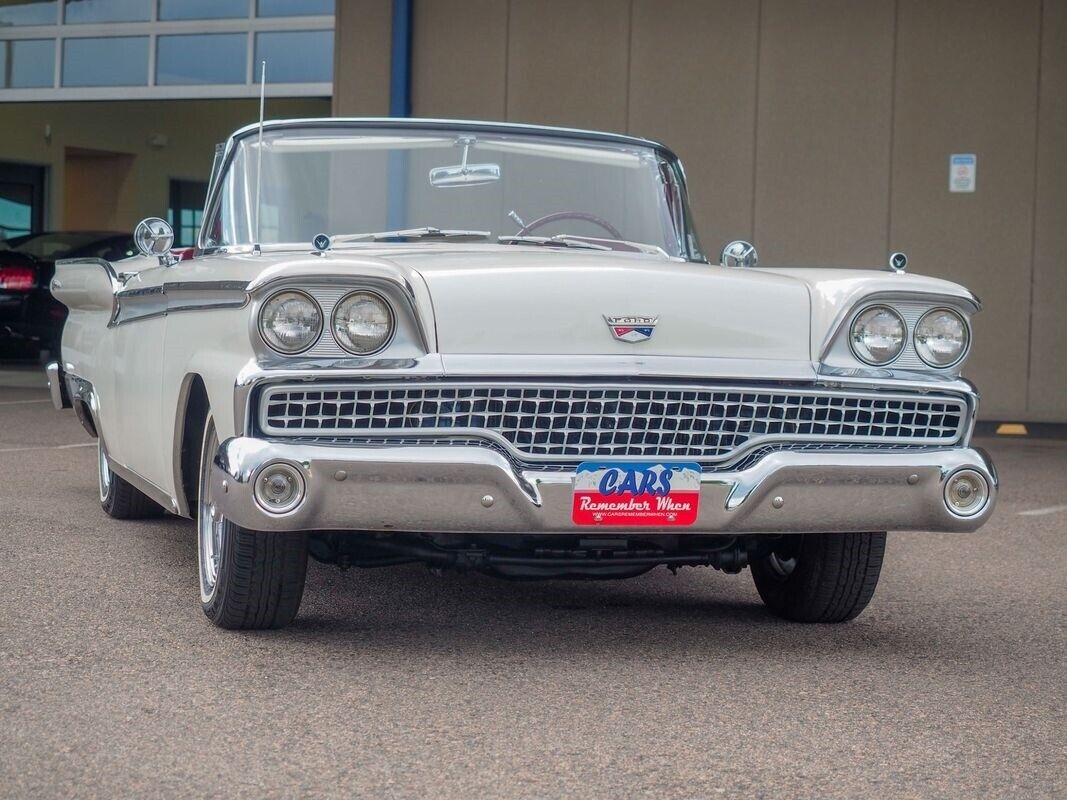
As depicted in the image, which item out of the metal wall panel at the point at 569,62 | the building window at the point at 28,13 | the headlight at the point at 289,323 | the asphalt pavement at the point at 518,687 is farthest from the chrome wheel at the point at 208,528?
the building window at the point at 28,13

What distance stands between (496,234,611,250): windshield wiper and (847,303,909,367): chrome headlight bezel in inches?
41.2

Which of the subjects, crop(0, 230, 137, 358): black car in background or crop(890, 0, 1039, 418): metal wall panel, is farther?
crop(0, 230, 137, 358): black car in background

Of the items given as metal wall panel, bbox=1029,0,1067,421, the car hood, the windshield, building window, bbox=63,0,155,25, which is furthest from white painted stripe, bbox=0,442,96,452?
building window, bbox=63,0,155,25

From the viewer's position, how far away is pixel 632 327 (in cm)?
363

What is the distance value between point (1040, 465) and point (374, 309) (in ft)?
21.7

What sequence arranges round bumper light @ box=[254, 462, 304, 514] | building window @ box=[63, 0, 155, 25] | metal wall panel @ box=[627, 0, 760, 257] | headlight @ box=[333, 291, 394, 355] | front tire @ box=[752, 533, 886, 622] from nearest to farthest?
1. round bumper light @ box=[254, 462, 304, 514]
2. headlight @ box=[333, 291, 394, 355]
3. front tire @ box=[752, 533, 886, 622]
4. metal wall panel @ box=[627, 0, 760, 257]
5. building window @ box=[63, 0, 155, 25]

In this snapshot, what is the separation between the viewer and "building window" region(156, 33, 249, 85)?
14742 millimetres

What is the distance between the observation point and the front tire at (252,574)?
3.73 meters

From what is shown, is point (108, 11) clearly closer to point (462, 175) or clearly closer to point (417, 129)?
point (417, 129)

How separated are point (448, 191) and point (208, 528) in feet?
4.22

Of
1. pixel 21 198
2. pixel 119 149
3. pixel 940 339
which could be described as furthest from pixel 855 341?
pixel 119 149

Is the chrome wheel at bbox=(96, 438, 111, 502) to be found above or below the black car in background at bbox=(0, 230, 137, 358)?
below

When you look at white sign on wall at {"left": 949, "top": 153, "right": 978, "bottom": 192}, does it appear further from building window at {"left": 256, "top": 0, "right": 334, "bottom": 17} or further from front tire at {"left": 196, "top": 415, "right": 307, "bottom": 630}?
front tire at {"left": 196, "top": 415, "right": 307, "bottom": 630}

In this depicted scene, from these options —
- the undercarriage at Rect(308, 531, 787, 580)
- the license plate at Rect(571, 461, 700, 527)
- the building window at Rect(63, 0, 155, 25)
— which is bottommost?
the undercarriage at Rect(308, 531, 787, 580)
